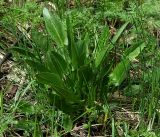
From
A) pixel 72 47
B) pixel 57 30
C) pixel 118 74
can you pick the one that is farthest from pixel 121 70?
pixel 57 30

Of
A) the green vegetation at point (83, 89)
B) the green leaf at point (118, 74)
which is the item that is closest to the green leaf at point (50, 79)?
the green vegetation at point (83, 89)

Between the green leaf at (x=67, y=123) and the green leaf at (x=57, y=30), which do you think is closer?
the green leaf at (x=67, y=123)

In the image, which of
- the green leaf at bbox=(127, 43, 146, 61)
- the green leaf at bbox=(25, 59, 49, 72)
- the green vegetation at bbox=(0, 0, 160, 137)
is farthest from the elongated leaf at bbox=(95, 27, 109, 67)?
the green leaf at bbox=(25, 59, 49, 72)

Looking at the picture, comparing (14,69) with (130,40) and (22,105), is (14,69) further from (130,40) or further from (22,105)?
(130,40)

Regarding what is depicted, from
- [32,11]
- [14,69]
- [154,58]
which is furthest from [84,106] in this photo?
[32,11]

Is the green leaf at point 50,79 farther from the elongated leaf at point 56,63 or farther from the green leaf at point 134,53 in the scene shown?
the green leaf at point 134,53

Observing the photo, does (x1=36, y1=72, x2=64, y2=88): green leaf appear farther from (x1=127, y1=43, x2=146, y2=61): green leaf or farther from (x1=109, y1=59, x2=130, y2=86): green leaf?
(x1=127, y1=43, x2=146, y2=61): green leaf

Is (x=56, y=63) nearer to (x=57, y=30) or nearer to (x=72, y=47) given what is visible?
(x=72, y=47)

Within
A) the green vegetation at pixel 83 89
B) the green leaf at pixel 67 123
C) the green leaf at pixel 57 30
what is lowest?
the green leaf at pixel 67 123
